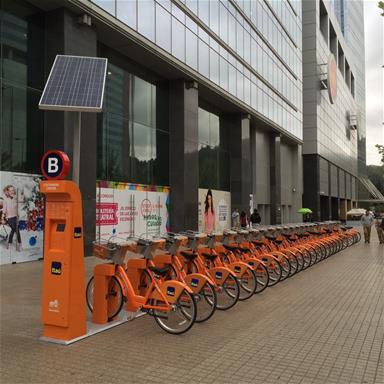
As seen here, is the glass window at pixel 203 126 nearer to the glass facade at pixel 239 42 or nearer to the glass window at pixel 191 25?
the glass facade at pixel 239 42

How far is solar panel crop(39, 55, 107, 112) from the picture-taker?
584 cm

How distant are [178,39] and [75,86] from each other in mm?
14645

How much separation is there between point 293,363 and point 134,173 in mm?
14542

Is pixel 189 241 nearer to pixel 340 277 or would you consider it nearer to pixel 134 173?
pixel 340 277

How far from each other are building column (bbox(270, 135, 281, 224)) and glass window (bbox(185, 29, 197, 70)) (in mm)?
16996

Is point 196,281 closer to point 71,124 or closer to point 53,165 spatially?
point 53,165

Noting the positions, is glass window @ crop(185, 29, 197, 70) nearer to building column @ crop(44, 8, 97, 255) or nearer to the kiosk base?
building column @ crop(44, 8, 97, 255)

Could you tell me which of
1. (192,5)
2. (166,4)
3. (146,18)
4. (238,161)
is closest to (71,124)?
(146,18)

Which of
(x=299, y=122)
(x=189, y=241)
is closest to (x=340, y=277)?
(x=189, y=241)

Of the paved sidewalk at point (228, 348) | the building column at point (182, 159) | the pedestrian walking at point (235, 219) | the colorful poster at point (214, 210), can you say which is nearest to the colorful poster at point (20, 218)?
the paved sidewalk at point (228, 348)

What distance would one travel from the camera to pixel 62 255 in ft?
18.6

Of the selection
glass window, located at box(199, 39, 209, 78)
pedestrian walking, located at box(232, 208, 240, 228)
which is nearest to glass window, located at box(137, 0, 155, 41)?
glass window, located at box(199, 39, 209, 78)

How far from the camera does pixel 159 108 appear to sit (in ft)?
69.2

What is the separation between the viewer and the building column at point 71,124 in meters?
13.5
